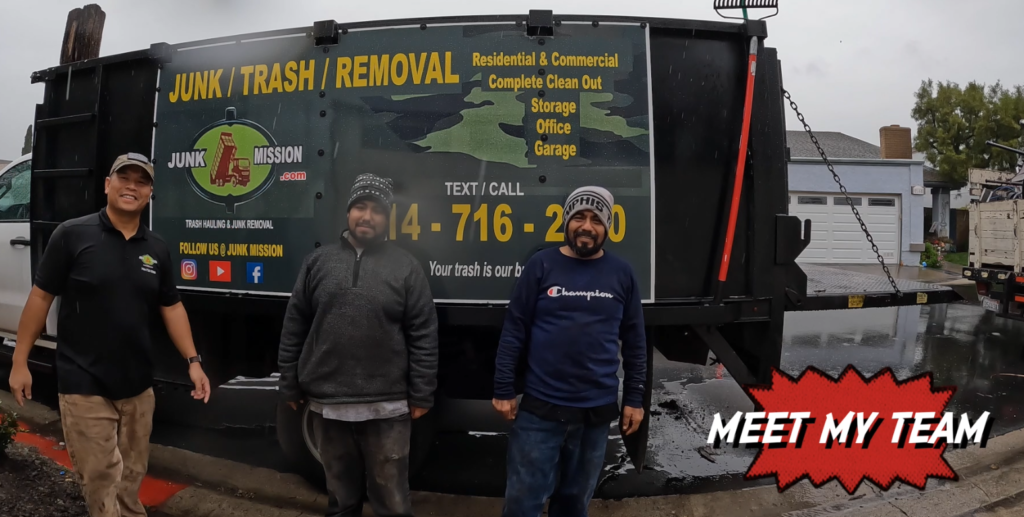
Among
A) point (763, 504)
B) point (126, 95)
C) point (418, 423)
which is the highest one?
point (126, 95)

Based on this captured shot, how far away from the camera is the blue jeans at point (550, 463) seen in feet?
8.58

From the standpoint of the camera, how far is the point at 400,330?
2689mm

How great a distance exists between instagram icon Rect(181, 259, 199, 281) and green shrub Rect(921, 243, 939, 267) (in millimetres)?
19973

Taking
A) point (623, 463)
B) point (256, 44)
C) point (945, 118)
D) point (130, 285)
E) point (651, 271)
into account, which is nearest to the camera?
point (130, 285)

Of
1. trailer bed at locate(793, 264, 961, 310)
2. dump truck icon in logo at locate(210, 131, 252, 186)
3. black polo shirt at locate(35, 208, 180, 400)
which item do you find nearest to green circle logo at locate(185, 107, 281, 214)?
dump truck icon in logo at locate(210, 131, 252, 186)

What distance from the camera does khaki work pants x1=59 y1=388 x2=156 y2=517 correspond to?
2.57 meters

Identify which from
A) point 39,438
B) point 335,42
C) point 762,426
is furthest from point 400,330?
point 39,438

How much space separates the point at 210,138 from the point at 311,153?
0.71 m

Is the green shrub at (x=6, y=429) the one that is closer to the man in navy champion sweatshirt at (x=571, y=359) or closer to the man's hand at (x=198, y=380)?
the man's hand at (x=198, y=380)

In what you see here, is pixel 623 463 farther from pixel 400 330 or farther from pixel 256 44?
pixel 256 44

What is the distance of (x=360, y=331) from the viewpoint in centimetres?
260

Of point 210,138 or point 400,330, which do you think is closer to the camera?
point 400,330

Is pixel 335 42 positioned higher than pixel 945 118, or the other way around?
pixel 945 118

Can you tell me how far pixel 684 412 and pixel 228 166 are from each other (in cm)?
414
